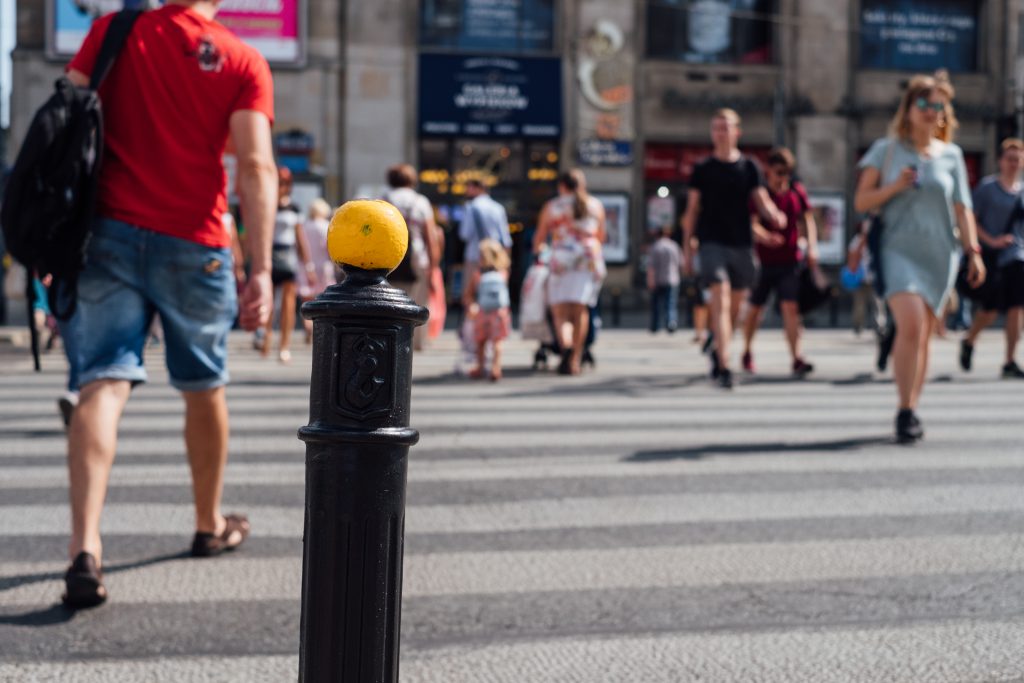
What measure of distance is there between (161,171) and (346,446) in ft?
6.78

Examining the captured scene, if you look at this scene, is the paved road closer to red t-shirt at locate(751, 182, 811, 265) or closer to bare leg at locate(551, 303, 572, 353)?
bare leg at locate(551, 303, 572, 353)

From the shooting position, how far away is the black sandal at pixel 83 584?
375 centimetres

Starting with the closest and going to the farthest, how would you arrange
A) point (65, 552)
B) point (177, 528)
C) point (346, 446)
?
point (346, 446) → point (65, 552) → point (177, 528)

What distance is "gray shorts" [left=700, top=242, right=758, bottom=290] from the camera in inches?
412

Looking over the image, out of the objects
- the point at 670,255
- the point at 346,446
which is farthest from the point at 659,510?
the point at 670,255

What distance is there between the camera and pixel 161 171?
4.13 metres

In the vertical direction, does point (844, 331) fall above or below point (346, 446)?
below

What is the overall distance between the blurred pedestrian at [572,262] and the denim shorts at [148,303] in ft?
24.3

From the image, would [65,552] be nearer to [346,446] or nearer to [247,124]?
[247,124]

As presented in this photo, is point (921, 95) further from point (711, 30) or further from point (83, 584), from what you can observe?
point (711, 30)

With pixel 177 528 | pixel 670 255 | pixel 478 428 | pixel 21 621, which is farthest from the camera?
pixel 670 255

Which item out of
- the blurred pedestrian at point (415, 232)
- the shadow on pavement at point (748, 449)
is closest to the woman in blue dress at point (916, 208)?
the shadow on pavement at point (748, 449)

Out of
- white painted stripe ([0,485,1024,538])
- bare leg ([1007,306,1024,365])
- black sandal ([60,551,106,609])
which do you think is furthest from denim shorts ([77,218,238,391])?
bare leg ([1007,306,1024,365])

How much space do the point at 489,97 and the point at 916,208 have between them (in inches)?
809
